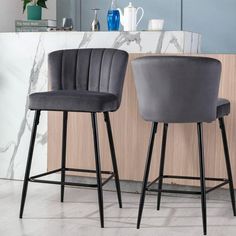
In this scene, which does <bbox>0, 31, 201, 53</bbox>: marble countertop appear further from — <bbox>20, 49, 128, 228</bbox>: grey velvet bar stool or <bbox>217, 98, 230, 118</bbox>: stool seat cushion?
<bbox>217, 98, 230, 118</bbox>: stool seat cushion

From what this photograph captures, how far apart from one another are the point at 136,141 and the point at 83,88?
0.51 m

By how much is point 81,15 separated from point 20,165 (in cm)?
222

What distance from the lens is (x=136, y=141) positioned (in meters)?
3.48

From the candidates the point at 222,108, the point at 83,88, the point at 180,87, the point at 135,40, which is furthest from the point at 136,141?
the point at 180,87

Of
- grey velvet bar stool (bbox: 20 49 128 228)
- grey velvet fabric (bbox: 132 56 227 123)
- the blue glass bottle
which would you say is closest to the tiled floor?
grey velvet bar stool (bbox: 20 49 128 228)

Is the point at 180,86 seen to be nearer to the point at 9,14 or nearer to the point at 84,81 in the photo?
the point at 84,81

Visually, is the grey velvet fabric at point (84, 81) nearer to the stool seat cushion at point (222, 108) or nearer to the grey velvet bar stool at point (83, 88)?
the grey velvet bar stool at point (83, 88)

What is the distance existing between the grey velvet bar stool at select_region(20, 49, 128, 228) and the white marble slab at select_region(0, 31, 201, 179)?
36 cm

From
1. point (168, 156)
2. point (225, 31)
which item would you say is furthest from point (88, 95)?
point (225, 31)

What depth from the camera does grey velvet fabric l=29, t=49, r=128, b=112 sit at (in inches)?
111

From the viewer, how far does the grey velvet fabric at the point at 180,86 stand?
2.66 m

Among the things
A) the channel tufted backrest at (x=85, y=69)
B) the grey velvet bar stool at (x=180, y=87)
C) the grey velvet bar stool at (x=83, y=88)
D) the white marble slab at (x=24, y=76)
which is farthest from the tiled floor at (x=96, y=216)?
the channel tufted backrest at (x=85, y=69)

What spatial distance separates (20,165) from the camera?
3.91 m

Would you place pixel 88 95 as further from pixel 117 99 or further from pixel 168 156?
pixel 168 156
